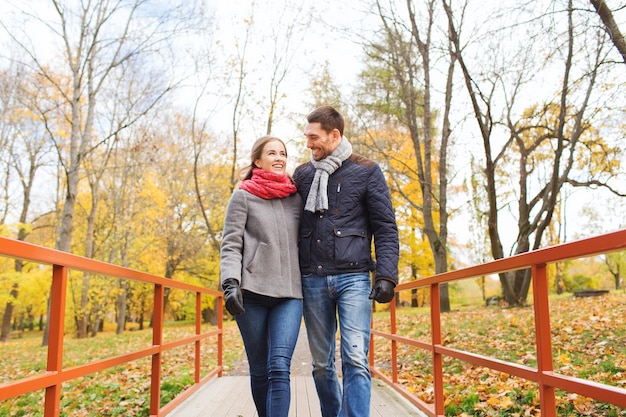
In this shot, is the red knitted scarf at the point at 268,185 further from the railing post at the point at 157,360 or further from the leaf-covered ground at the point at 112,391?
the leaf-covered ground at the point at 112,391

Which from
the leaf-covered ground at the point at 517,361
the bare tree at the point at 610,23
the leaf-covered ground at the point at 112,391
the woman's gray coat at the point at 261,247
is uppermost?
the bare tree at the point at 610,23

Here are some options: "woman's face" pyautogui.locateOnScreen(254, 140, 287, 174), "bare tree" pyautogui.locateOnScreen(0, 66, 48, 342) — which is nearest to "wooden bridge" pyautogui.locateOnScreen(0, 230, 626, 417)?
"woman's face" pyautogui.locateOnScreen(254, 140, 287, 174)

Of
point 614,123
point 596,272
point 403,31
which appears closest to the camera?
point 614,123

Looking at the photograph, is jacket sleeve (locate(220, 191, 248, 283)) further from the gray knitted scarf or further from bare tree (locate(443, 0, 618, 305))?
bare tree (locate(443, 0, 618, 305))

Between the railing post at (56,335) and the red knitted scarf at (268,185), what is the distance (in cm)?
109

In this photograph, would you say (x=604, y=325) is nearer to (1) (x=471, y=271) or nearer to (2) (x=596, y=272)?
(1) (x=471, y=271)

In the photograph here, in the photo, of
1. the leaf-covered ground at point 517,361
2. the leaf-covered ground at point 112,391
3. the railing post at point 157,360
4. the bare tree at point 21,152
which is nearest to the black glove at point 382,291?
the railing post at point 157,360

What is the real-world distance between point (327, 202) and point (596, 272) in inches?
1477

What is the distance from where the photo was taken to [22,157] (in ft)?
74.9

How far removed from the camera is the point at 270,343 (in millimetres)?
2910

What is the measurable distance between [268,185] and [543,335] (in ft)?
5.30

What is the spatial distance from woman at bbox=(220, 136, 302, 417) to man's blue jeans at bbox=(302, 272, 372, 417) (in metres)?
0.11

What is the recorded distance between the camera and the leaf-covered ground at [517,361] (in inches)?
169

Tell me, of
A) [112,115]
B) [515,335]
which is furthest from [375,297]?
[112,115]
